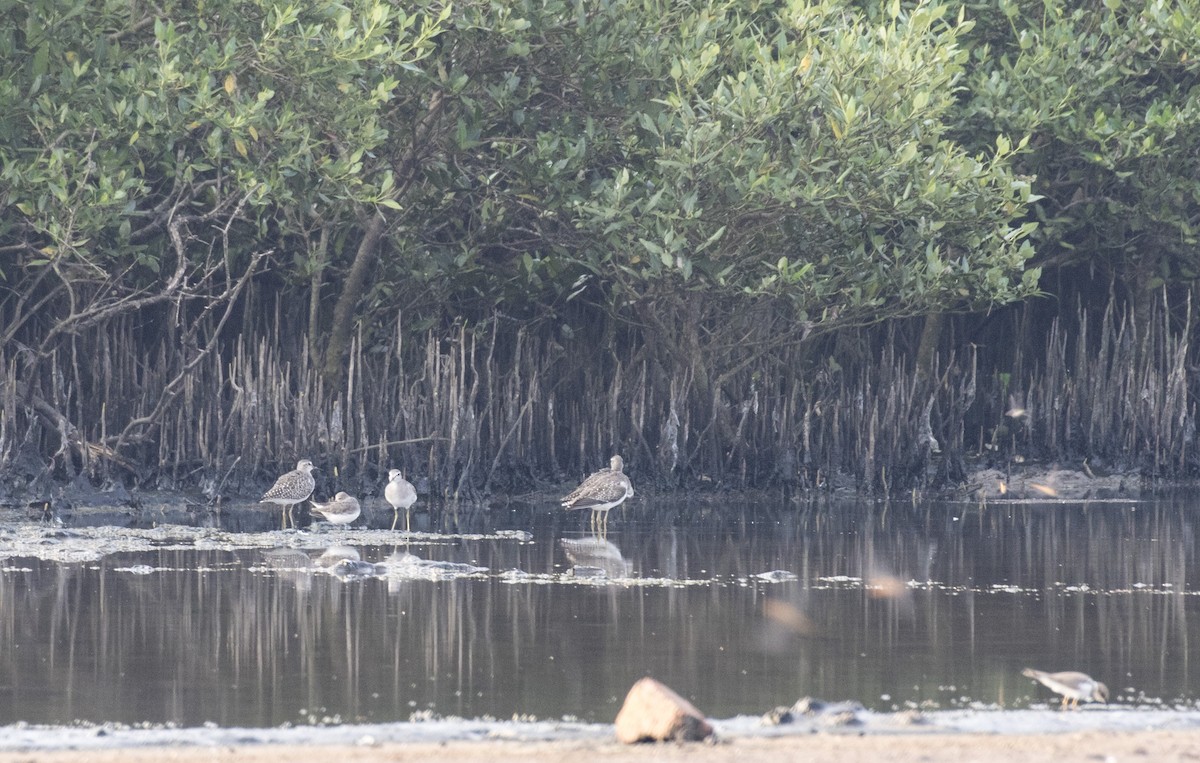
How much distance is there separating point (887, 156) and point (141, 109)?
223 inches

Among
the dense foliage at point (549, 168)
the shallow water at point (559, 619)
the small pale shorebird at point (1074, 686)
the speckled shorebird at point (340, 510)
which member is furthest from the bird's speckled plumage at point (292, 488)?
the small pale shorebird at point (1074, 686)

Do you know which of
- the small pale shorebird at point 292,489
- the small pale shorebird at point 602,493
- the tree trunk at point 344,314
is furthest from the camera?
the tree trunk at point 344,314

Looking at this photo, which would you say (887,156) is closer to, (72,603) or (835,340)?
(835,340)

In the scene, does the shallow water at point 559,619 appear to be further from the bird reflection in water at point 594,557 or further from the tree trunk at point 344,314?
the tree trunk at point 344,314

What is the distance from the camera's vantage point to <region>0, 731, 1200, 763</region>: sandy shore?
5.57 m

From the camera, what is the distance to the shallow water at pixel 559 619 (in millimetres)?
6816

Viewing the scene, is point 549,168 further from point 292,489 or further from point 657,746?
point 657,746

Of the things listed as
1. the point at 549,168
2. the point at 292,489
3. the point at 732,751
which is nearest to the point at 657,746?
the point at 732,751

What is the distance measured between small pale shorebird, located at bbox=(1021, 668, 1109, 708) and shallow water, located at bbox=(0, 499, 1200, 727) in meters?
→ 0.11

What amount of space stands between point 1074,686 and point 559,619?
107 inches

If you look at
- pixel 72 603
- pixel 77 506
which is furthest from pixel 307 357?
pixel 72 603

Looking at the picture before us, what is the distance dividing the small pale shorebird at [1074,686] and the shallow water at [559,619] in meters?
0.11

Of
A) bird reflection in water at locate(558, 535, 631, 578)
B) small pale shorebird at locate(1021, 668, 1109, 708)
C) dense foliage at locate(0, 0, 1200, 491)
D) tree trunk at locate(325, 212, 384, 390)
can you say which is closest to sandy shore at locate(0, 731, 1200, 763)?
small pale shorebird at locate(1021, 668, 1109, 708)

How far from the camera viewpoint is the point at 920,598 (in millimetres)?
9336
